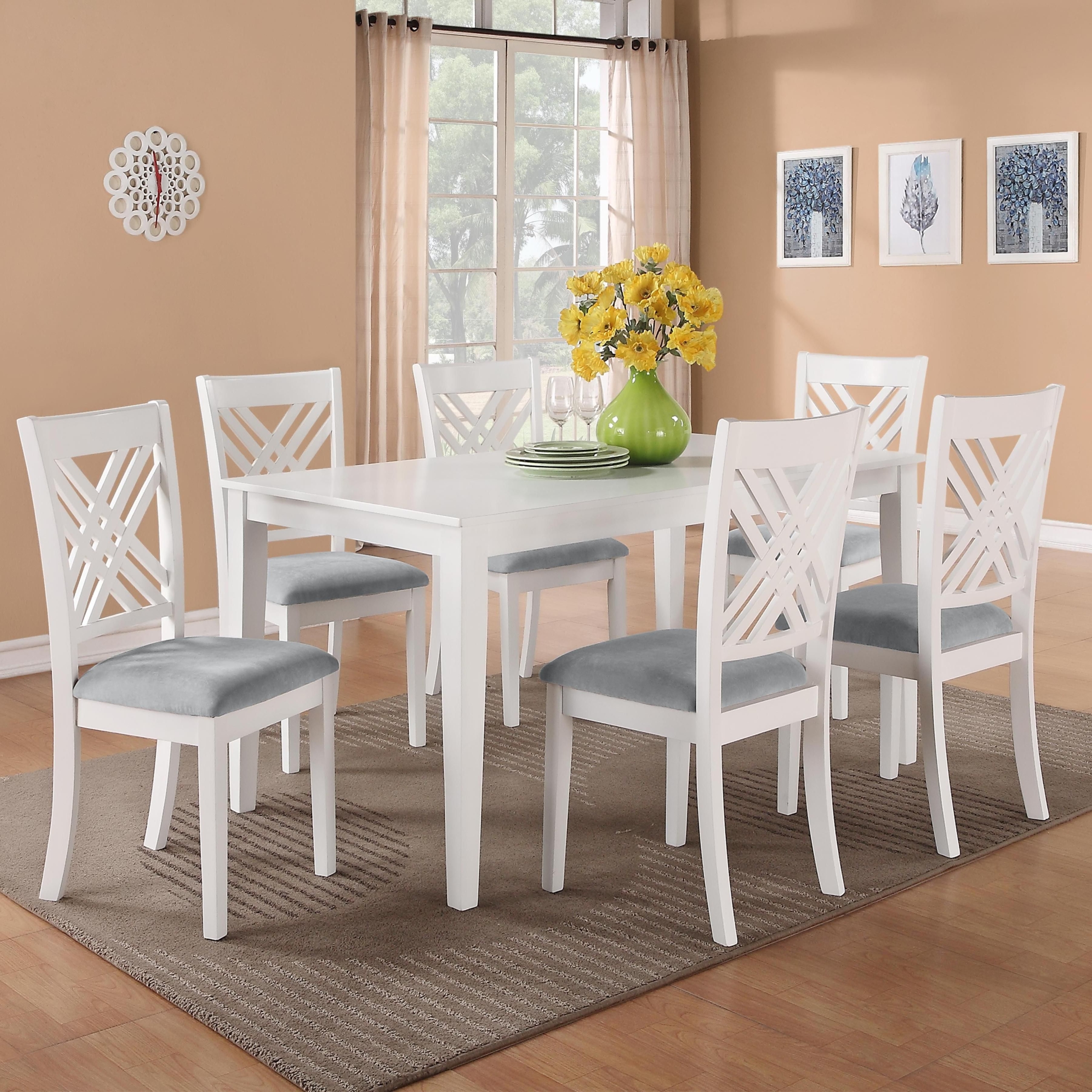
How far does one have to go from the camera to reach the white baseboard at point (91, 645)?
4379 mm

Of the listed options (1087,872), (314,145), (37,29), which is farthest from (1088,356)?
(37,29)

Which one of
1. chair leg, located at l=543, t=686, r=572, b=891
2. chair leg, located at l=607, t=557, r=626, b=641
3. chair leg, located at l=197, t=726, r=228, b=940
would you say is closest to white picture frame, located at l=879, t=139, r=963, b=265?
chair leg, located at l=607, t=557, r=626, b=641

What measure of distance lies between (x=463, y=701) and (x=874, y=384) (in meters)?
1.89

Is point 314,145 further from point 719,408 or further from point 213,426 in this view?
point 719,408

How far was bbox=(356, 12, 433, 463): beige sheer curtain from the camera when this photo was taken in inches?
245

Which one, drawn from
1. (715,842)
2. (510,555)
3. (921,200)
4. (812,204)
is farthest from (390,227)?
(715,842)

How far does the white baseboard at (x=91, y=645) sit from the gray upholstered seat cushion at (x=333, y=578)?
87 centimetres

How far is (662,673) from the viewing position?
2559 mm

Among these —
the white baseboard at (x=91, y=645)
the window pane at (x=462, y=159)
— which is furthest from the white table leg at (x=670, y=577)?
the window pane at (x=462, y=159)

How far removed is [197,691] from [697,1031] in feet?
3.34

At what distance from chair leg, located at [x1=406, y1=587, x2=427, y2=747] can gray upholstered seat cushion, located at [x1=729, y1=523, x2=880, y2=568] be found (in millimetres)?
817

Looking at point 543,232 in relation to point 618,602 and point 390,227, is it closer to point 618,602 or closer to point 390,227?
point 390,227

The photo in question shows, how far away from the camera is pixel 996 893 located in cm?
276

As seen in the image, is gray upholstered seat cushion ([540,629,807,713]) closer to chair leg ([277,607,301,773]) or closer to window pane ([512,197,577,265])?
chair leg ([277,607,301,773])
